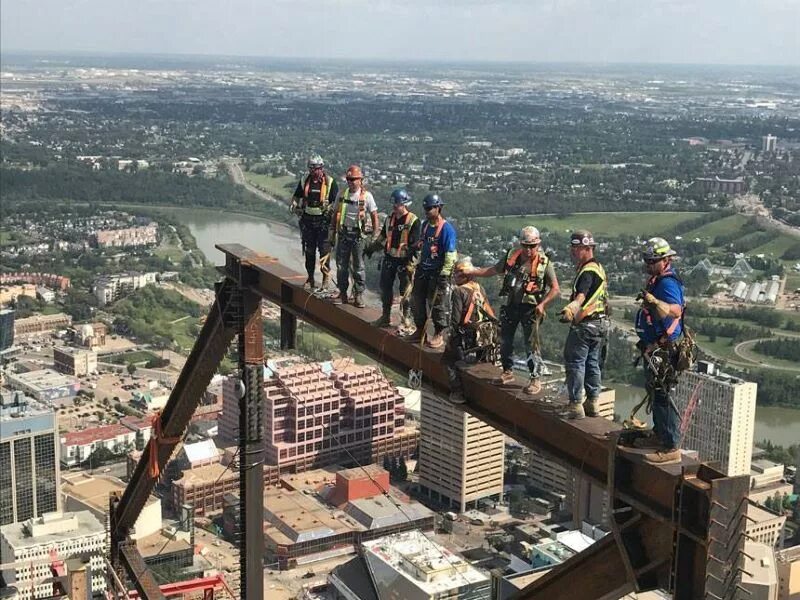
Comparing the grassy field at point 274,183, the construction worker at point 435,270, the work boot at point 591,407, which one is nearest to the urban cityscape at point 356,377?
the work boot at point 591,407

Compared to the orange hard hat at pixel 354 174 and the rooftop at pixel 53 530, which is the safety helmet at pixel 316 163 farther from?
the rooftop at pixel 53 530

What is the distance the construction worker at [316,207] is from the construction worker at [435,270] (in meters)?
0.92

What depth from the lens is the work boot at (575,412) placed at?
2.98m

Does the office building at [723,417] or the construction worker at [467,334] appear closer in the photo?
the construction worker at [467,334]

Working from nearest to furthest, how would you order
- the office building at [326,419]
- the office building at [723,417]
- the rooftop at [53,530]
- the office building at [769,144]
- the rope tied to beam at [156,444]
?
the rope tied to beam at [156,444], the rooftop at [53,530], the office building at [723,417], the office building at [326,419], the office building at [769,144]

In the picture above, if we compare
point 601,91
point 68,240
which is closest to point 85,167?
point 68,240

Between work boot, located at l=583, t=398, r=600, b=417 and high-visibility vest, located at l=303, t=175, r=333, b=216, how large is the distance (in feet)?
6.37

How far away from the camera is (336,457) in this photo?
57.1 feet

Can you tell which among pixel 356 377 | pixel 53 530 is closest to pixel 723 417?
pixel 356 377

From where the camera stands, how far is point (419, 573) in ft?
34.1

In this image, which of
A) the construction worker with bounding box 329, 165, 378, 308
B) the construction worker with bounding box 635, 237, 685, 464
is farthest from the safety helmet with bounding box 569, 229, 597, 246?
the construction worker with bounding box 329, 165, 378, 308

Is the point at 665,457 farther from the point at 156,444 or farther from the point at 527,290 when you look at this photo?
the point at 156,444

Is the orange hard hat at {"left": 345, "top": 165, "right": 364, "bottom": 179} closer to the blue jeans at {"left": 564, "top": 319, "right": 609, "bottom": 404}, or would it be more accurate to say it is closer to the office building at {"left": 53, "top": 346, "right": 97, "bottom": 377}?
the blue jeans at {"left": 564, "top": 319, "right": 609, "bottom": 404}

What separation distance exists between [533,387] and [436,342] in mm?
636
